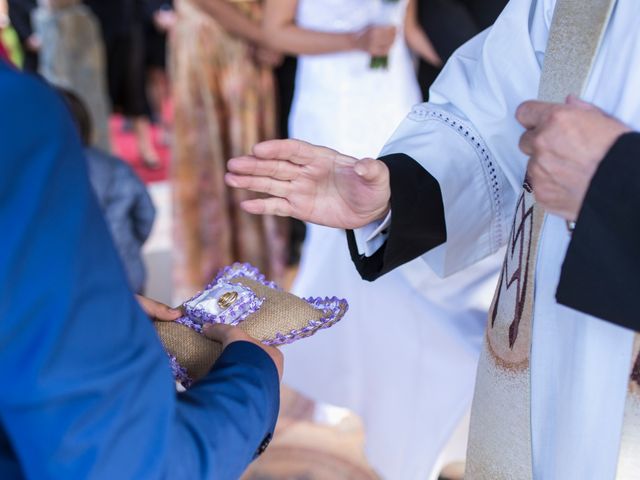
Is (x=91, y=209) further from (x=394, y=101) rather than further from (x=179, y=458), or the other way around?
(x=394, y=101)

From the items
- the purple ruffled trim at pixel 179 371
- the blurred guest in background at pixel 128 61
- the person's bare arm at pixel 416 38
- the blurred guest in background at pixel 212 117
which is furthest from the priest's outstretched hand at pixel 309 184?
the blurred guest in background at pixel 128 61

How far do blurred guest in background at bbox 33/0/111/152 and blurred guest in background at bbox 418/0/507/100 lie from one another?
5.76ft

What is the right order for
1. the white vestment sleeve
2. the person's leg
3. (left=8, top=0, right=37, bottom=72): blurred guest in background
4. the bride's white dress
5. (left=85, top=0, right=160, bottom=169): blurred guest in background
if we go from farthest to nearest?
the person's leg, (left=85, top=0, right=160, bottom=169): blurred guest in background, (left=8, top=0, right=37, bottom=72): blurred guest in background, the bride's white dress, the white vestment sleeve

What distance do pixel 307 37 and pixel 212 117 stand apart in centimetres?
72

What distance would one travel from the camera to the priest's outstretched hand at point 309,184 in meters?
1.21

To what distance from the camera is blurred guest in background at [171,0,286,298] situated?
3.29 m

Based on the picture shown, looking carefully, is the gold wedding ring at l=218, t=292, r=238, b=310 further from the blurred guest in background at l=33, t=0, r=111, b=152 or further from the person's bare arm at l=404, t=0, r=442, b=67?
the blurred guest in background at l=33, t=0, r=111, b=152

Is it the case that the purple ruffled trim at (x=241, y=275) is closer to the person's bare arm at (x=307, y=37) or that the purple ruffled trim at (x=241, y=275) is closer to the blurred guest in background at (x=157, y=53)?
the person's bare arm at (x=307, y=37)

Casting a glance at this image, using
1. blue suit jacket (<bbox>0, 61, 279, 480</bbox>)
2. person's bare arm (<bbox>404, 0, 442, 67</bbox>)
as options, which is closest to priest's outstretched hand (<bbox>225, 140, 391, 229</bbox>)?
blue suit jacket (<bbox>0, 61, 279, 480</bbox>)

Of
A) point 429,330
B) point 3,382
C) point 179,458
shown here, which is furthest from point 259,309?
point 429,330

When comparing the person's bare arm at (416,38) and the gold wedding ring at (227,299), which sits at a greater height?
the gold wedding ring at (227,299)

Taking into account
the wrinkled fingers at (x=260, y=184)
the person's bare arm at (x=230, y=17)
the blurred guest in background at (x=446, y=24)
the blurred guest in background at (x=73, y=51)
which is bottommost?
the blurred guest in background at (x=73, y=51)

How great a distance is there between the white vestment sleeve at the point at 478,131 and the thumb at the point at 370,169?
13 centimetres

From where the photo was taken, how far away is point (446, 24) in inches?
104
